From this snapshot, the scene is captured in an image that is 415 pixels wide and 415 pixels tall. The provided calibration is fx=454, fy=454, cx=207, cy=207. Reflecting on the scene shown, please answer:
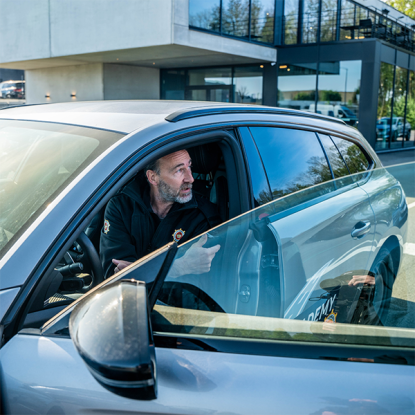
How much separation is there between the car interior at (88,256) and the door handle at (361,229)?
0.67 meters

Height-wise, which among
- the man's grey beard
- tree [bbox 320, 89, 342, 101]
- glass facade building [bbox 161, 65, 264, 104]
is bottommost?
the man's grey beard

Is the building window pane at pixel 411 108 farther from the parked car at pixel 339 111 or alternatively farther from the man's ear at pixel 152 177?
the man's ear at pixel 152 177

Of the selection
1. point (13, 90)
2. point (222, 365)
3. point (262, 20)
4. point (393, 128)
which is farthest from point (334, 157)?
point (13, 90)

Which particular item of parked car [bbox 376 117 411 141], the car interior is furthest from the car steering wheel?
parked car [bbox 376 117 411 141]

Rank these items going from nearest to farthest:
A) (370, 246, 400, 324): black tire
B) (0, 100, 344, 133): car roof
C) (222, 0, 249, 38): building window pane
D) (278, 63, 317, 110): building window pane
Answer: (370, 246, 400, 324): black tire < (0, 100, 344, 133): car roof < (222, 0, 249, 38): building window pane < (278, 63, 317, 110): building window pane

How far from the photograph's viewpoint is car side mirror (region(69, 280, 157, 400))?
0.92 m

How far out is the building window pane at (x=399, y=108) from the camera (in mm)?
18703

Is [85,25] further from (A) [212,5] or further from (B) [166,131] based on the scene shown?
(B) [166,131]

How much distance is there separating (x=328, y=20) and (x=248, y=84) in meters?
3.73

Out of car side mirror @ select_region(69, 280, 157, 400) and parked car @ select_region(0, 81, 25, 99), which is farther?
parked car @ select_region(0, 81, 25, 99)

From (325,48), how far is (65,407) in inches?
671

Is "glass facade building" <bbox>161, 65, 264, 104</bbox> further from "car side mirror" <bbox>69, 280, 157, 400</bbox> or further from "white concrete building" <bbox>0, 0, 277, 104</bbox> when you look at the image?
"car side mirror" <bbox>69, 280, 157, 400</bbox>

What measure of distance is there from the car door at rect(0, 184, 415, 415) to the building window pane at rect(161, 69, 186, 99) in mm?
19368

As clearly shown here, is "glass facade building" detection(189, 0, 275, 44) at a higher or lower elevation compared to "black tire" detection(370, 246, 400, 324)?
higher
